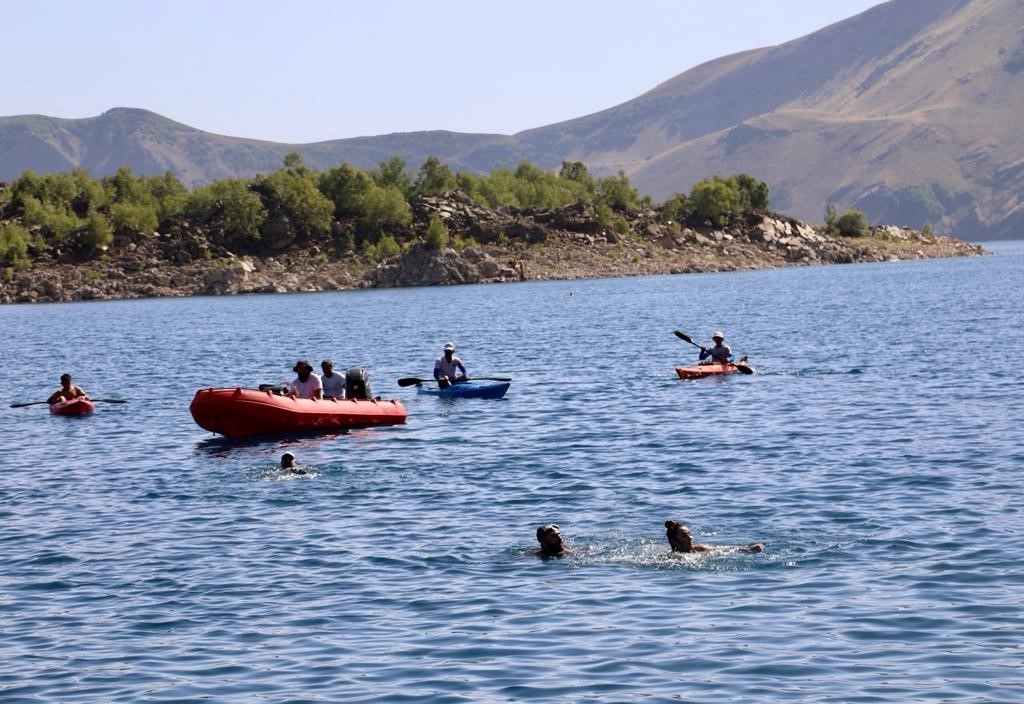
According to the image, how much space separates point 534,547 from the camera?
2191 centimetres

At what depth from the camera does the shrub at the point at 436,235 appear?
160m

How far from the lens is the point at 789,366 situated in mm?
51906

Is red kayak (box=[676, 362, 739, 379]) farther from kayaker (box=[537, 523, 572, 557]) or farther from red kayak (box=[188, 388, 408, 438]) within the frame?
kayaker (box=[537, 523, 572, 557])

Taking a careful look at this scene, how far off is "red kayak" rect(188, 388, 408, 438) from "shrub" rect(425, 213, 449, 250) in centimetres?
12505

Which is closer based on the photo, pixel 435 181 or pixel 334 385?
pixel 334 385

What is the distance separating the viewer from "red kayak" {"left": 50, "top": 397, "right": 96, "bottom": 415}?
42.7 m

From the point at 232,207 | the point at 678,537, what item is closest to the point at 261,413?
the point at 678,537

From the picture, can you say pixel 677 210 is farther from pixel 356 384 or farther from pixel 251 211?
pixel 356 384

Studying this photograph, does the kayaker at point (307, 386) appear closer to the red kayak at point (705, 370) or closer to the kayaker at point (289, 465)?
the kayaker at point (289, 465)

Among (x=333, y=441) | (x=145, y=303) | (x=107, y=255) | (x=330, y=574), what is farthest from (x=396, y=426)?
(x=107, y=255)

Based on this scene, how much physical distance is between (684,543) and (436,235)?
141 meters

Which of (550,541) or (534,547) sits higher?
(550,541)

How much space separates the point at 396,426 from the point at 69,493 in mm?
11041

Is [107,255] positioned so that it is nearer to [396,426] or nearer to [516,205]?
[516,205]
